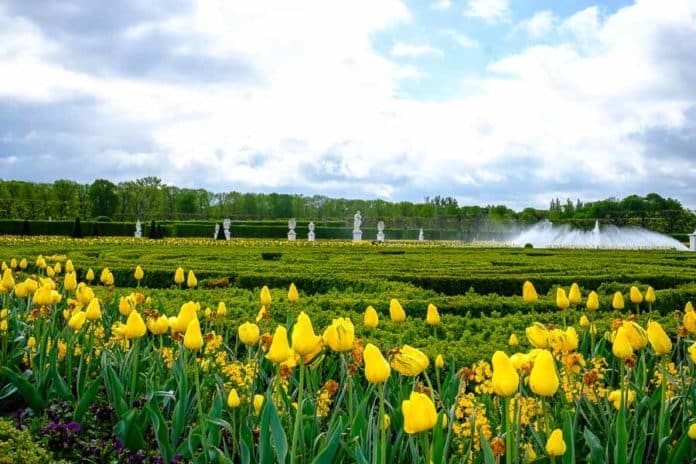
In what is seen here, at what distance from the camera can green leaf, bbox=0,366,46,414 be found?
9.55ft

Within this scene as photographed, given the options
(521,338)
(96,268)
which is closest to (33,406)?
(521,338)

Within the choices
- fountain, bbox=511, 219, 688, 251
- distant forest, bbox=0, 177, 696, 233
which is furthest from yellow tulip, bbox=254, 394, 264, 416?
distant forest, bbox=0, 177, 696, 233

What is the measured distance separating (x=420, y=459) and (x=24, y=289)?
8.66ft

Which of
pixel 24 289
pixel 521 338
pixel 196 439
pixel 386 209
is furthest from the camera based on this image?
pixel 386 209

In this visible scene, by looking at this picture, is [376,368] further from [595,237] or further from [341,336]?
[595,237]

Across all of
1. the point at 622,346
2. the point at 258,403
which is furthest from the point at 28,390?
the point at 622,346

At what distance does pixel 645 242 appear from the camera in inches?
1156

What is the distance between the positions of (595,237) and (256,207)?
36191 millimetres

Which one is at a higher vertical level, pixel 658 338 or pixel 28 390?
pixel 658 338

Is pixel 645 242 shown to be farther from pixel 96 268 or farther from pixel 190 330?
pixel 190 330

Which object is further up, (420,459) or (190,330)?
(190,330)

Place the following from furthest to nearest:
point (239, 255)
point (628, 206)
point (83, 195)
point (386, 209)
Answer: point (386, 209) → point (83, 195) → point (628, 206) → point (239, 255)

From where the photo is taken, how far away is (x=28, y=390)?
2.98 m

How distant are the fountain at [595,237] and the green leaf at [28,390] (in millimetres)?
26548
